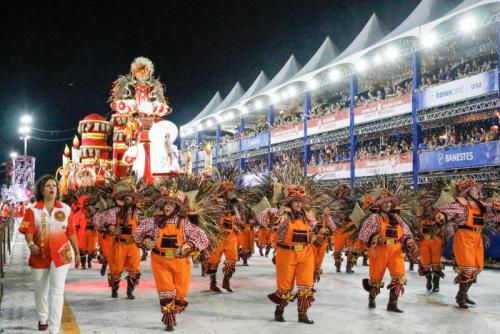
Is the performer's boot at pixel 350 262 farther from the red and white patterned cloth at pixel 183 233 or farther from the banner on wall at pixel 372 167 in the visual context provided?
the red and white patterned cloth at pixel 183 233

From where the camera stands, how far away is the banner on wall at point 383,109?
21.6m

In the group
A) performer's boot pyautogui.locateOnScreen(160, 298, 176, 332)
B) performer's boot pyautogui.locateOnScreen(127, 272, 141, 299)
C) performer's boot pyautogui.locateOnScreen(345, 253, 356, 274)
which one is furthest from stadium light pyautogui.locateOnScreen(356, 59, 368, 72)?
performer's boot pyautogui.locateOnScreen(160, 298, 176, 332)

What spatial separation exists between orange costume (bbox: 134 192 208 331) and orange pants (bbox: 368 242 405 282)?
9.11 feet

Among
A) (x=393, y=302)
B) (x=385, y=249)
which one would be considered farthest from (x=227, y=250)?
(x=393, y=302)

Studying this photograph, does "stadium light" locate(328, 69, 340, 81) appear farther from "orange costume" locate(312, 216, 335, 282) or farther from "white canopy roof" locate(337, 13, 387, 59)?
"orange costume" locate(312, 216, 335, 282)

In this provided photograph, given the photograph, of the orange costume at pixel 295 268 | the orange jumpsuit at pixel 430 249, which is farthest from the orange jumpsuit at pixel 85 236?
the orange jumpsuit at pixel 430 249

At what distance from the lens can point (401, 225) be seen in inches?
340

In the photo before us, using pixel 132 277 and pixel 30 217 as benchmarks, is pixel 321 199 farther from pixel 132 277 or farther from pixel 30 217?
pixel 30 217

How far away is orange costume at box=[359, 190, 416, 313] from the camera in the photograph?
8.34 meters

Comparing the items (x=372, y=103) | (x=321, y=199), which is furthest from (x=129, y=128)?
(x=321, y=199)

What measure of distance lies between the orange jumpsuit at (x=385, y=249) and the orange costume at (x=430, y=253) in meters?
2.13

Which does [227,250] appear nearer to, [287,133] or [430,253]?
[430,253]

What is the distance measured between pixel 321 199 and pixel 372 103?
15.4m

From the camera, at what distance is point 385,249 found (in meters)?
8.41
